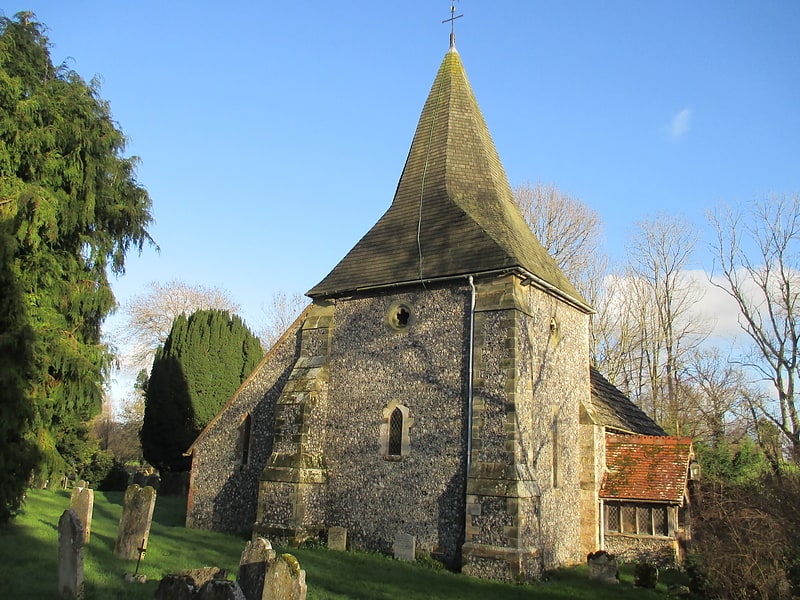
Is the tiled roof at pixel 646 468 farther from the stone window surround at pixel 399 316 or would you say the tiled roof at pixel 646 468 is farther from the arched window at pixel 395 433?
the stone window surround at pixel 399 316

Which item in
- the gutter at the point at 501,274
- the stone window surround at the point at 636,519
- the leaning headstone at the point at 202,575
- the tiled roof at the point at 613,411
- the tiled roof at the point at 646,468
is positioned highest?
the gutter at the point at 501,274

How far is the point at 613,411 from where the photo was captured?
18.0 meters

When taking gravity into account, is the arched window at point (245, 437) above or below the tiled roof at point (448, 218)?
below

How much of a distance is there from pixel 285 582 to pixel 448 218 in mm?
9970

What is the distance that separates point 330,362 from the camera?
15211 millimetres

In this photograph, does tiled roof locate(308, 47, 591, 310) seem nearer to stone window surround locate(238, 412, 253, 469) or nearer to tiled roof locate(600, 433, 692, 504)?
tiled roof locate(600, 433, 692, 504)

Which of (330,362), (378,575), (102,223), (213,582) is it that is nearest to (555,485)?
(378,575)

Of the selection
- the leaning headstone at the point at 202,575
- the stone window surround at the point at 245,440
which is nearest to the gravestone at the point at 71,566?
the leaning headstone at the point at 202,575

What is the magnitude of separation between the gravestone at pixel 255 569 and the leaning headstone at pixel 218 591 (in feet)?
6.12

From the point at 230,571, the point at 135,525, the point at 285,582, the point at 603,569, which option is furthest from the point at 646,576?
the point at 135,525

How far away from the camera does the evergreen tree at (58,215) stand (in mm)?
14055

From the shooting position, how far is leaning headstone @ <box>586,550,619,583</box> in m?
12.4

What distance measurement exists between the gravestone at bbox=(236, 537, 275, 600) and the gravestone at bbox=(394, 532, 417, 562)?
5790mm

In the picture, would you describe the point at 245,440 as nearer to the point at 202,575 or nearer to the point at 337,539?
the point at 337,539
